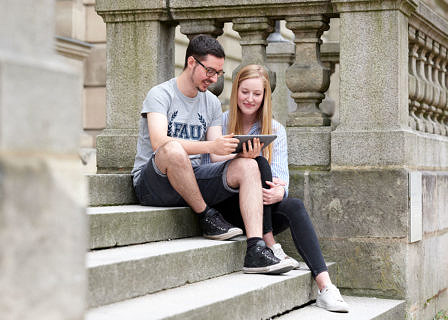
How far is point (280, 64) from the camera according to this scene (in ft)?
26.7

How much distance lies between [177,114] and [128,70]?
34.6 inches

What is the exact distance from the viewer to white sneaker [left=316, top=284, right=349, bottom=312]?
464 cm

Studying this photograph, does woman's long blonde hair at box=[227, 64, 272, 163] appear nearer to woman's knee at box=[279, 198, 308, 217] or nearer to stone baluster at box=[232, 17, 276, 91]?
woman's knee at box=[279, 198, 308, 217]

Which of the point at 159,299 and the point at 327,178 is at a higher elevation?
the point at 327,178

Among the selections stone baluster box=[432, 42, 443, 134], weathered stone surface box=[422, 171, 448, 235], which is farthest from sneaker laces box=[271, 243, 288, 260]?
stone baluster box=[432, 42, 443, 134]

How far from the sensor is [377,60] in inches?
205

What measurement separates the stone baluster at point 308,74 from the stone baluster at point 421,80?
77 cm

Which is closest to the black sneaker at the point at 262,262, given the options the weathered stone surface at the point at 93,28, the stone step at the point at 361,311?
the stone step at the point at 361,311

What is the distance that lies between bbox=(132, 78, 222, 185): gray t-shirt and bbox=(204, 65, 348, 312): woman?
18 centimetres

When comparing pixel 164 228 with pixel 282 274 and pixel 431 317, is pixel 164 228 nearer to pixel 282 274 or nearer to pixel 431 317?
pixel 282 274

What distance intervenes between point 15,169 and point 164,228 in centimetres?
248

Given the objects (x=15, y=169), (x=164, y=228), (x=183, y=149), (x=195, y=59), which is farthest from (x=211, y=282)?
(x=15, y=169)

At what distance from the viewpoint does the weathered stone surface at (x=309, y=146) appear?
5.38 metres

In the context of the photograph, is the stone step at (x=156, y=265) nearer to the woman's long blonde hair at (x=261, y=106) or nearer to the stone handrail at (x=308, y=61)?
the woman's long blonde hair at (x=261, y=106)
